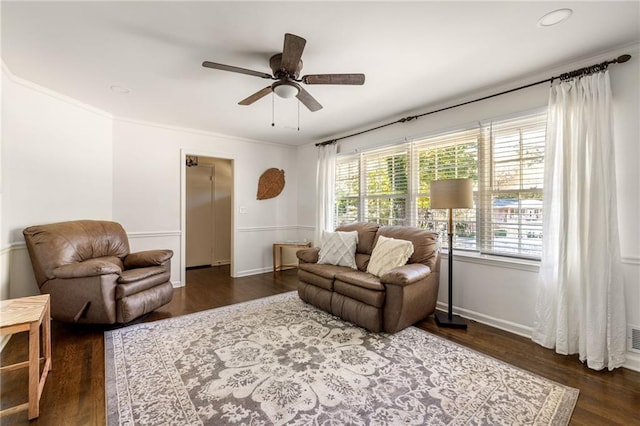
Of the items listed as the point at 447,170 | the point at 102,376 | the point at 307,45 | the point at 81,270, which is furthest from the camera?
the point at 447,170

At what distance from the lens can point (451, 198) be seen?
2684 millimetres

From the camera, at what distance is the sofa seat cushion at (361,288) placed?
8.30 feet

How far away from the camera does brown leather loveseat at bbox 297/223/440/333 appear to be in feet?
8.20

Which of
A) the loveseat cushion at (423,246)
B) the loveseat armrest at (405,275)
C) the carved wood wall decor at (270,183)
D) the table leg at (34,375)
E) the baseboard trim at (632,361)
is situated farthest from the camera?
the carved wood wall decor at (270,183)

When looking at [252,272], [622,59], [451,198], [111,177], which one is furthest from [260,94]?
[252,272]

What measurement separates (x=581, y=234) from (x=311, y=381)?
2407 millimetres

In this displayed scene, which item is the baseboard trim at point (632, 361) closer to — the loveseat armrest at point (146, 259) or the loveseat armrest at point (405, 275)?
the loveseat armrest at point (405, 275)

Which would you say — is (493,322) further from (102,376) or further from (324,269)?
(102,376)

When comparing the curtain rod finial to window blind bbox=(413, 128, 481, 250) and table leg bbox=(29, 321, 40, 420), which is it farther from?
table leg bbox=(29, 321, 40, 420)

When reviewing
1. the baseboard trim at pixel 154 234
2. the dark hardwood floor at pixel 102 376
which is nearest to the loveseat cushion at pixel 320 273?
the dark hardwood floor at pixel 102 376

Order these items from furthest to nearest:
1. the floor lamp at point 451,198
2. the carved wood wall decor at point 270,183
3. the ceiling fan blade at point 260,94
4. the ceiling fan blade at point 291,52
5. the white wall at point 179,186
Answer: the carved wood wall decor at point 270,183
the white wall at point 179,186
the floor lamp at point 451,198
the ceiling fan blade at point 260,94
the ceiling fan blade at point 291,52

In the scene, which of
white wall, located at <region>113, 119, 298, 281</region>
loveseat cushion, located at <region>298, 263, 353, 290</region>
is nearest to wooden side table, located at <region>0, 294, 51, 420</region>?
loveseat cushion, located at <region>298, 263, 353, 290</region>

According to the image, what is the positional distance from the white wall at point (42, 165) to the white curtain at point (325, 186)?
3085mm

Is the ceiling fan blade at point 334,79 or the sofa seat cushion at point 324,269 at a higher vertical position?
the ceiling fan blade at point 334,79
